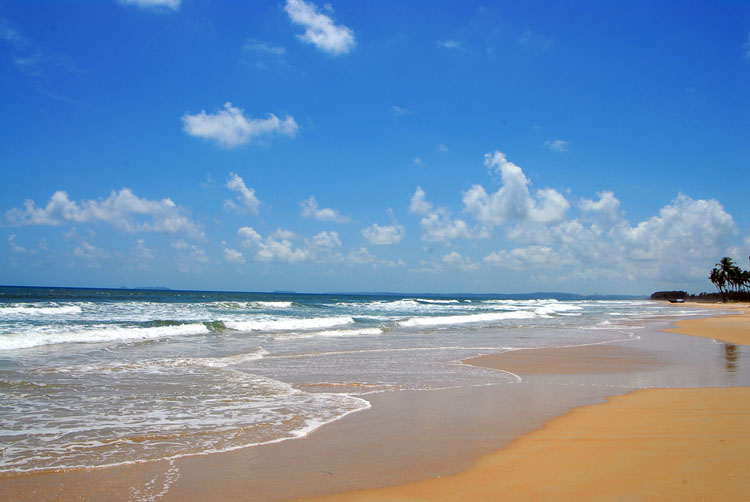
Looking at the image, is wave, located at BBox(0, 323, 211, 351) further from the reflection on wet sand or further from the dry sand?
the reflection on wet sand

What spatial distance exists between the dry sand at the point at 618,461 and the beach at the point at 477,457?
0.6 inches

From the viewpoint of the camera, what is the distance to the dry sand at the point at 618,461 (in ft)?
13.7

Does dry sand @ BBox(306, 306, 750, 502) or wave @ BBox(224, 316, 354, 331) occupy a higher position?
dry sand @ BBox(306, 306, 750, 502)

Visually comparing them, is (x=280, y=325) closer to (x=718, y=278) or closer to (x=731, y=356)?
(x=731, y=356)

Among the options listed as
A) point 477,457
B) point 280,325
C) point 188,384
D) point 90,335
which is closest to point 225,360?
point 188,384

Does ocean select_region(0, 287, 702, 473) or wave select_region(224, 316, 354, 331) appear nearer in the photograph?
ocean select_region(0, 287, 702, 473)

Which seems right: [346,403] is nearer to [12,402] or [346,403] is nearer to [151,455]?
[151,455]

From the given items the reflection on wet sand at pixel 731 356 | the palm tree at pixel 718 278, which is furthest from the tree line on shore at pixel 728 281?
the reflection on wet sand at pixel 731 356

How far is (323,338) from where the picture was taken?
64.6 ft

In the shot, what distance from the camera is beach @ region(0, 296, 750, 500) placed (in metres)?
4.30

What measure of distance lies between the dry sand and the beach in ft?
0.05

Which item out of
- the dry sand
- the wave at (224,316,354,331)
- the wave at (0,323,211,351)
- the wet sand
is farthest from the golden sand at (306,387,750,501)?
the wave at (224,316,354,331)

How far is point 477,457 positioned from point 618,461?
4.45 feet

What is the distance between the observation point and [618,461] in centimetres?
496
